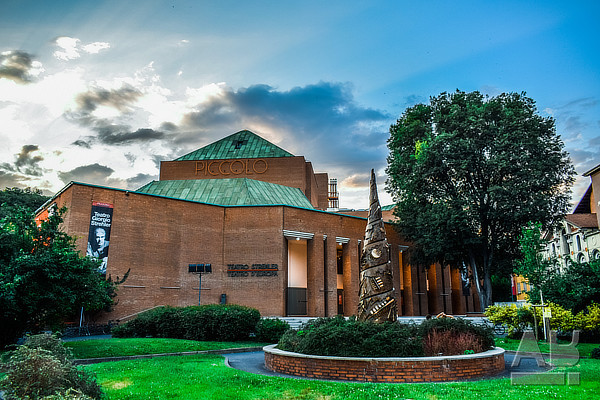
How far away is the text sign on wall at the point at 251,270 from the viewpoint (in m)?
30.5

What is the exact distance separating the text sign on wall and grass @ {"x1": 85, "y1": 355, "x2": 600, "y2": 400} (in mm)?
19816

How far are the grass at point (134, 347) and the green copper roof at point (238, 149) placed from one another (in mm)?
28578

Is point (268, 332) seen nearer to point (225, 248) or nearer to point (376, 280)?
point (376, 280)

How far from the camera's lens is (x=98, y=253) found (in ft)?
86.2

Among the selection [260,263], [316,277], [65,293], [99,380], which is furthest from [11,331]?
[316,277]

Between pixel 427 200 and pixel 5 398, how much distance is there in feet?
95.4

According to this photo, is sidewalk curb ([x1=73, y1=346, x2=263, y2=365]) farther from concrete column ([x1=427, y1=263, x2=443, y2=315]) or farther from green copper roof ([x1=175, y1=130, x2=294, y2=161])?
green copper roof ([x1=175, y1=130, x2=294, y2=161])

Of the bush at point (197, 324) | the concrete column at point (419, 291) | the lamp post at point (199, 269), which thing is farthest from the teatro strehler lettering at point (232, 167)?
the bush at point (197, 324)

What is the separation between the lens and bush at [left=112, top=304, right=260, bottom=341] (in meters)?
20.1

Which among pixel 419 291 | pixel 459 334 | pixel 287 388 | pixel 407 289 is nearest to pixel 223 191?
pixel 407 289

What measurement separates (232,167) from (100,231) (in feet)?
63.3

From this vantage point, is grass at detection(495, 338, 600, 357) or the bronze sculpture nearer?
the bronze sculpture

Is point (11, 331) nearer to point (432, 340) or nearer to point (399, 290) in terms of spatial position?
point (432, 340)

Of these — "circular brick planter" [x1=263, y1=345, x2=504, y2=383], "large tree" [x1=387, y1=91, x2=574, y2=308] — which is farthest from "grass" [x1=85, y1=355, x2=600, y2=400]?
"large tree" [x1=387, y1=91, x2=574, y2=308]
